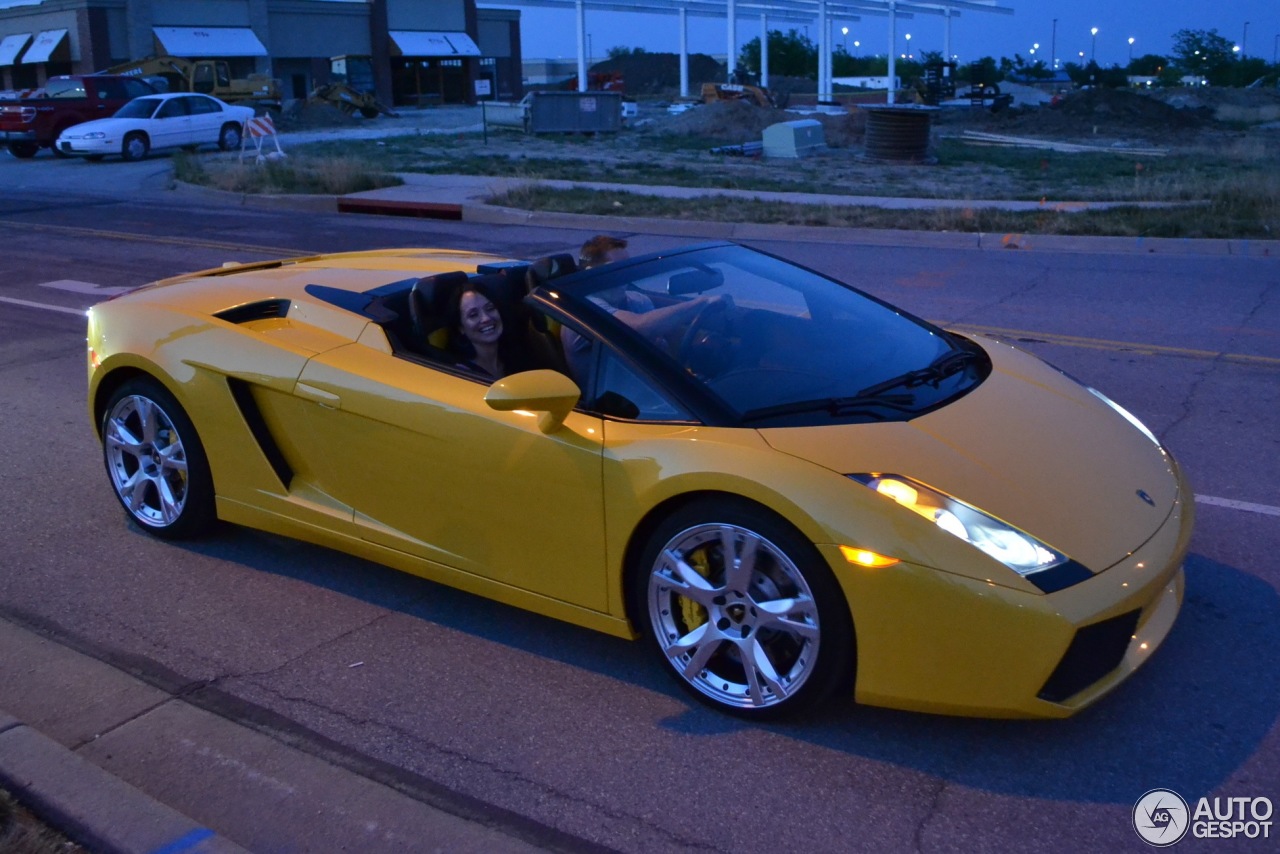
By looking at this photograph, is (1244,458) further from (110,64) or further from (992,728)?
(110,64)

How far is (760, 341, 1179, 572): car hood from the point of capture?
340 cm

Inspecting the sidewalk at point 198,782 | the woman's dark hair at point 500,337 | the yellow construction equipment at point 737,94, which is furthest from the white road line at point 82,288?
the yellow construction equipment at point 737,94

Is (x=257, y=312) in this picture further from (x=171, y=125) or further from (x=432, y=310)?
(x=171, y=125)

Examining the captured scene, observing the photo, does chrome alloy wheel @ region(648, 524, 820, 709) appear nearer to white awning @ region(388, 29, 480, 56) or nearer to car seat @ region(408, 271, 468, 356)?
car seat @ region(408, 271, 468, 356)

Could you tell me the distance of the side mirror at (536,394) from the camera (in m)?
3.71

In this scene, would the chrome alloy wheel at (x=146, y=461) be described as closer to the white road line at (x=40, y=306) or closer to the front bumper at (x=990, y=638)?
the front bumper at (x=990, y=638)

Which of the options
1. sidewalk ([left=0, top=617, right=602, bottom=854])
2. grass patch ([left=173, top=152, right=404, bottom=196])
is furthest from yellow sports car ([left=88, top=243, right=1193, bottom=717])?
grass patch ([left=173, top=152, right=404, bottom=196])

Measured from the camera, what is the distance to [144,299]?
5.28m

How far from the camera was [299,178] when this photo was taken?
21.7 m

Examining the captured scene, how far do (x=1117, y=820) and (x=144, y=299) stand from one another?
4367mm

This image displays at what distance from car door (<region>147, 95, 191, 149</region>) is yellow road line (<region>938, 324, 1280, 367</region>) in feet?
85.2

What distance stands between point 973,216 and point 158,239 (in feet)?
35.1

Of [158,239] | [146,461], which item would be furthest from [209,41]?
[146,461]

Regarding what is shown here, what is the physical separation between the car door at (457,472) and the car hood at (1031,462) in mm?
707
